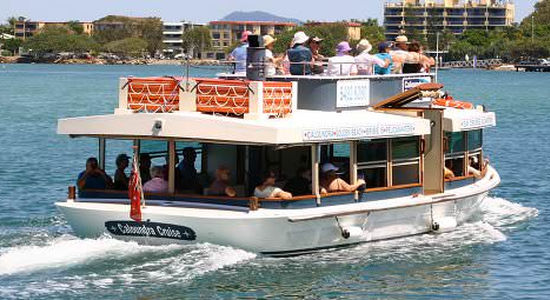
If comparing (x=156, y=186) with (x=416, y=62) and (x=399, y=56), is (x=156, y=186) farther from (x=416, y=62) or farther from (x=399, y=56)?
(x=416, y=62)

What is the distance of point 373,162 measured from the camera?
21.2 m

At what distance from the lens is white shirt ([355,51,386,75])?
2250 centimetres

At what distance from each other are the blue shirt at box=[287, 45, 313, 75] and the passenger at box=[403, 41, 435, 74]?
2.74 metres

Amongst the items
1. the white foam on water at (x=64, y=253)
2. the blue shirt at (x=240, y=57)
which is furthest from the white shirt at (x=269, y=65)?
the white foam on water at (x=64, y=253)

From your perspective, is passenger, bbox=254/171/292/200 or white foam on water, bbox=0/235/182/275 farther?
passenger, bbox=254/171/292/200

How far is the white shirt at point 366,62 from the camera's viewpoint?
22500mm

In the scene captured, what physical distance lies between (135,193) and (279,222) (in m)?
2.20

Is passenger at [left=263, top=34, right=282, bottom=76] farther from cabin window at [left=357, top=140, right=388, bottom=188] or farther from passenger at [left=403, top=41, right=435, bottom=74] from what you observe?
passenger at [left=403, top=41, right=435, bottom=74]

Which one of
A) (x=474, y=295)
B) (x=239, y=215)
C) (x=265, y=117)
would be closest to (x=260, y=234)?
(x=239, y=215)

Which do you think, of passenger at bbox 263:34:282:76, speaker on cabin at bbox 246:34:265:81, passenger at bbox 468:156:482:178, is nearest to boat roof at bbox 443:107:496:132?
passenger at bbox 468:156:482:178

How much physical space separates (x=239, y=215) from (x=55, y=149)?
2517 cm

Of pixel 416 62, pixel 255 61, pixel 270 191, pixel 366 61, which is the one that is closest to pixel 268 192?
pixel 270 191

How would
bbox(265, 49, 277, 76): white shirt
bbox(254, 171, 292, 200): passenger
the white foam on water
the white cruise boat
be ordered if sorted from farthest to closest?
bbox(265, 49, 277, 76): white shirt
bbox(254, 171, 292, 200): passenger
the white cruise boat
the white foam on water

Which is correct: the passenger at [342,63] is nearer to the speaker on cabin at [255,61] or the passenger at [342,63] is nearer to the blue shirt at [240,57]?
the speaker on cabin at [255,61]
